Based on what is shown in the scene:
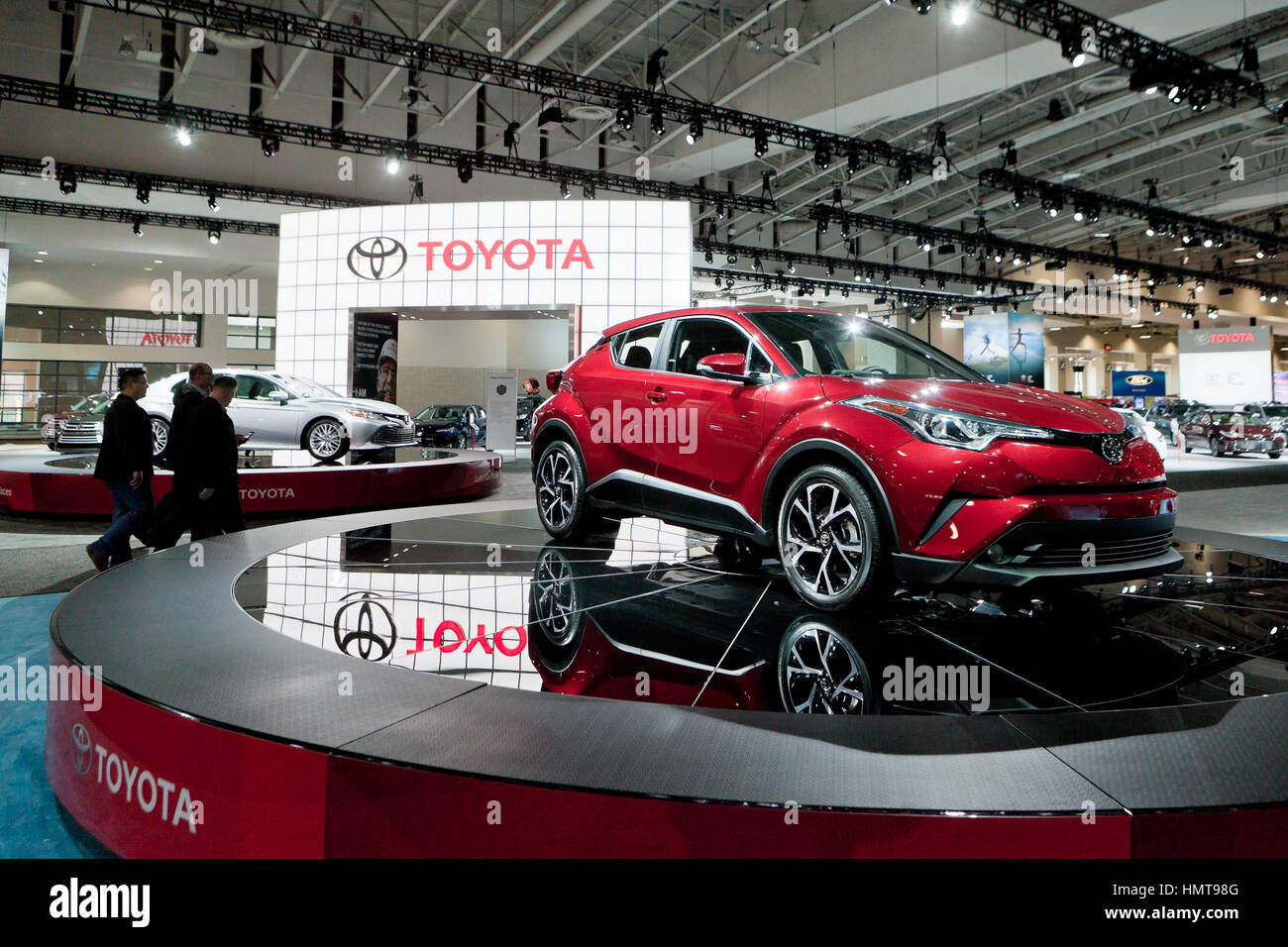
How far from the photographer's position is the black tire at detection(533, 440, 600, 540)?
14.7ft

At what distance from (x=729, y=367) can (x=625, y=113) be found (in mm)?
11053

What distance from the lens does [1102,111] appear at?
15508 millimetres

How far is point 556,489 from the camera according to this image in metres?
4.75

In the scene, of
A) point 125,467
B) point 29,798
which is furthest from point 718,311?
point 125,467

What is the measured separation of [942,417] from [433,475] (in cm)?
835

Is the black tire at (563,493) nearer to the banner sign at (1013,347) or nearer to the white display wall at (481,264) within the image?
the white display wall at (481,264)

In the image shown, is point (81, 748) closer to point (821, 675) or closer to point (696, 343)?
point (821, 675)

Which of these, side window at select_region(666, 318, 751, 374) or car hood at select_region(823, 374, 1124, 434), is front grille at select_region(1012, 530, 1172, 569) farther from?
side window at select_region(666, 318, 751, 374)

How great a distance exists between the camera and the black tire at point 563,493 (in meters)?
4.48

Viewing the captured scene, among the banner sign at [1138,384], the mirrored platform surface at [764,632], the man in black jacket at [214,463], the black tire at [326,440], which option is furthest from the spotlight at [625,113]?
the banner sign at [1138,384]

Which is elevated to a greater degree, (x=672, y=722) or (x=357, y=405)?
(x=357, y=405)

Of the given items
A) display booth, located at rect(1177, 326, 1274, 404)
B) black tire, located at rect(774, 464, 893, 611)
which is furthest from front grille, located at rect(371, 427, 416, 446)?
display booth, located at rect(1177, 326, 1274, 404)

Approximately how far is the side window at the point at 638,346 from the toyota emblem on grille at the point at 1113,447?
2127 millimetres

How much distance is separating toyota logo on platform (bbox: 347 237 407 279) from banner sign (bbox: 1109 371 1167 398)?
27568 mm
